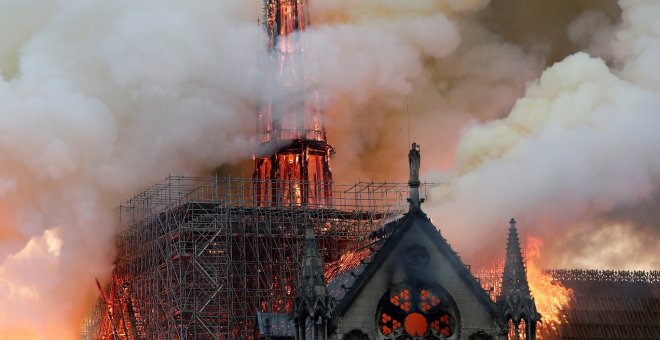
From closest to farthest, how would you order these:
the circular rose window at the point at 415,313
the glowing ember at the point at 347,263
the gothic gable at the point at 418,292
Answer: the gothic gable at the point at 418,292 < the circular rose window at the point at 415,313 < the glowing ember at the point at 347,263

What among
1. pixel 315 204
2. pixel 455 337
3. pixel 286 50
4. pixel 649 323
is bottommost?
pixel 455 337

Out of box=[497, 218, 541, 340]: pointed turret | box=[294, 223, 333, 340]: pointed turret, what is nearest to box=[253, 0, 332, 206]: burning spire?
box=[497, 218, 541, 340]: pointed turret

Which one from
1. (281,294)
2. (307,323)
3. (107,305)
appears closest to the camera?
(307,323)

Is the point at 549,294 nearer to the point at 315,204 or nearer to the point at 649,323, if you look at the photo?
the point at 649,323

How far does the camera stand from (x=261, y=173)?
130 metres

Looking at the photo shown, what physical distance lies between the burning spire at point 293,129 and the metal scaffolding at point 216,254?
6593 mm

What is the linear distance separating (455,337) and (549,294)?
2020 inches

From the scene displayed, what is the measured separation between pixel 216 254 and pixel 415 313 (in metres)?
45.4

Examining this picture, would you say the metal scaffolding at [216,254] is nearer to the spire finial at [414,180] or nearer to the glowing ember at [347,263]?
the glowing ember at [347,263]

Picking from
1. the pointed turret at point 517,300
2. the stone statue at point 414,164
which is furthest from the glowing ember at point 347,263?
the pointed turret at point 517,300

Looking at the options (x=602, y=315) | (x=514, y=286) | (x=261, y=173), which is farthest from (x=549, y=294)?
(x=514, y=286)

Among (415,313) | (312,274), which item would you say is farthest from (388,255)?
(312,274)

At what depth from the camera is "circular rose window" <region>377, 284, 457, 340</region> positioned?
6650cm

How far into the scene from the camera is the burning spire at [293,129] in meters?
126
